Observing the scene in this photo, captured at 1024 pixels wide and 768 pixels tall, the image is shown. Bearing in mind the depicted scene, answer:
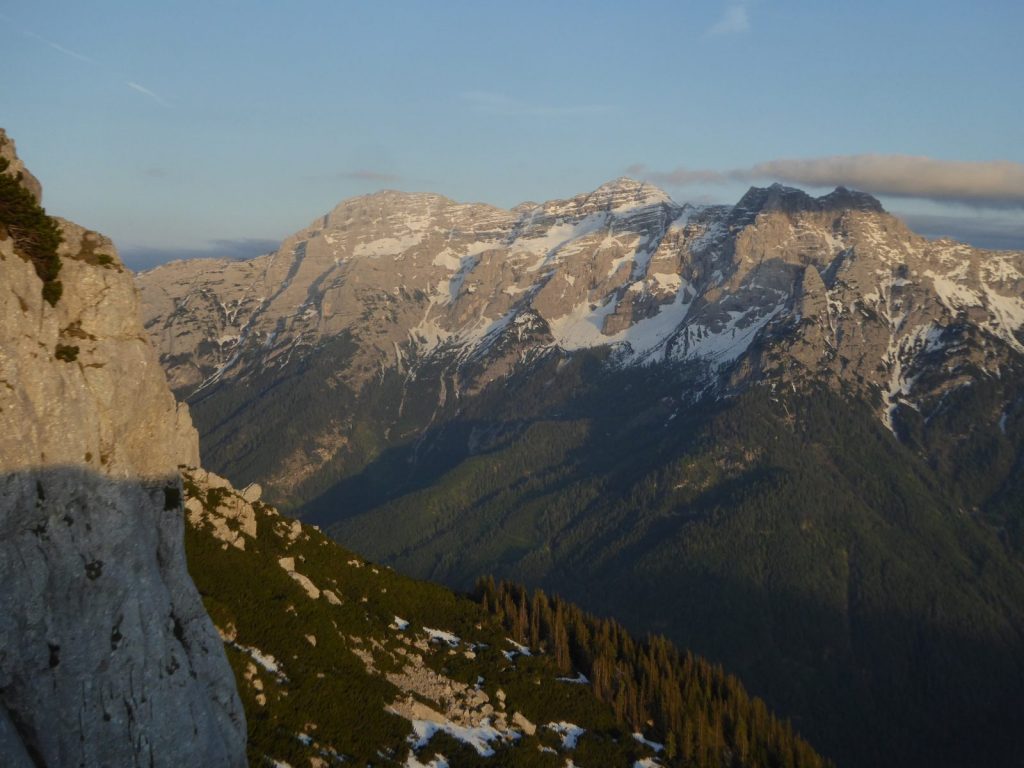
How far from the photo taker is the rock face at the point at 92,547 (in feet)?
119

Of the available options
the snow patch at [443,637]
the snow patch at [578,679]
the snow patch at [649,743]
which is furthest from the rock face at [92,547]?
the snow patch at [578,679]

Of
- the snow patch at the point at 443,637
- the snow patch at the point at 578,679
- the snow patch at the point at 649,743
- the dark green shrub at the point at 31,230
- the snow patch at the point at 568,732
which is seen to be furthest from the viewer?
the snow patch at the point at 578,679

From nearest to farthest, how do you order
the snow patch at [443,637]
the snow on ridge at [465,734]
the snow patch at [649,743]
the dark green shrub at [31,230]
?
the dark green shrub at [31,230]
the snow on ridge at [465,734]
the snow patch at [649,743]
the snow patch at [443,637]

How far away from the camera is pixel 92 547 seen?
39219mm

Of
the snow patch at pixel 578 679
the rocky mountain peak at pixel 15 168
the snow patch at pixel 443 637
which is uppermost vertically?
the rocky mountain peak at pixel 15 168

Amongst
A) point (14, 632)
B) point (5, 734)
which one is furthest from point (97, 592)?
point (5, 734)

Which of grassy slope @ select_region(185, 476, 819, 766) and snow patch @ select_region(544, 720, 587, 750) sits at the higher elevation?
grassy slope @ select_region(185, 476, 819, 766)

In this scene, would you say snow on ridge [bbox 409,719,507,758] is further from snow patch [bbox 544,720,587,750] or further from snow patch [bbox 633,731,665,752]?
snow patch [bbox 633,731,665,752]

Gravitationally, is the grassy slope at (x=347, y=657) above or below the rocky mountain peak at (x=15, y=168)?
below

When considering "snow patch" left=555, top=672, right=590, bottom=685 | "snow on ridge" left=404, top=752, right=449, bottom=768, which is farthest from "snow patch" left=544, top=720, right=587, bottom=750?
"snow on ridge" left=404, top=752, right=449, bottom=768

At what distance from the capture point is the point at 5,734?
34.2 metres

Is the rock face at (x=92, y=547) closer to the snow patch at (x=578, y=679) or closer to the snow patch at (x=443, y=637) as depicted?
the snow patch at (x=443, y=637)

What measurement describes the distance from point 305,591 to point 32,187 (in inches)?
2177

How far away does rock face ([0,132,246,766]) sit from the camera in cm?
3619
